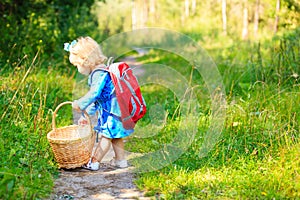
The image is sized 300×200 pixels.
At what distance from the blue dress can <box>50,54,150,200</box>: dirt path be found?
393 mm

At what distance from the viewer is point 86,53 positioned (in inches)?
175

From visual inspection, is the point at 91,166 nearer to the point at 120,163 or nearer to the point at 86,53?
the point at 120,163

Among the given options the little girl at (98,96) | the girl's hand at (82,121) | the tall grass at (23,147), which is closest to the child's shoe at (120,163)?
the little girl at (98,96)

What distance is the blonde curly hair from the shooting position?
4.44 m

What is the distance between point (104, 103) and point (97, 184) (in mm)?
835

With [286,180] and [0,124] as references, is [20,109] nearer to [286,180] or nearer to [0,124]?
[0,124]

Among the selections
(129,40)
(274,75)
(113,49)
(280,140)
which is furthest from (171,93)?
(129,40)

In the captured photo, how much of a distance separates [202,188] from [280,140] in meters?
1.12

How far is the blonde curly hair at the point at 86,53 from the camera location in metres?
4.44

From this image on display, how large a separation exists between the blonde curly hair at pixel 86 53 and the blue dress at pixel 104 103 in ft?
0.37

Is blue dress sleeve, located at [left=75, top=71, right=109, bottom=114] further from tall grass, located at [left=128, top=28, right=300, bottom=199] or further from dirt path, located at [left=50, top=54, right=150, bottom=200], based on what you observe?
tall grass, located at [left=128, top=28, right=300, bottom=199]

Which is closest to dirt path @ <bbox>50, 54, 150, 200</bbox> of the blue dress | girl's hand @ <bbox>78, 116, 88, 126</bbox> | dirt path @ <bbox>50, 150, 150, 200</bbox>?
dirt path @ <bbox>50, 150, 150, 200</bbox>

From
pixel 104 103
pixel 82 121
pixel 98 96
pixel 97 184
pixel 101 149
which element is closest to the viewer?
pixel 97 184

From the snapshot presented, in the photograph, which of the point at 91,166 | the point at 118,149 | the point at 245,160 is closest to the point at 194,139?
the point at 245,160
